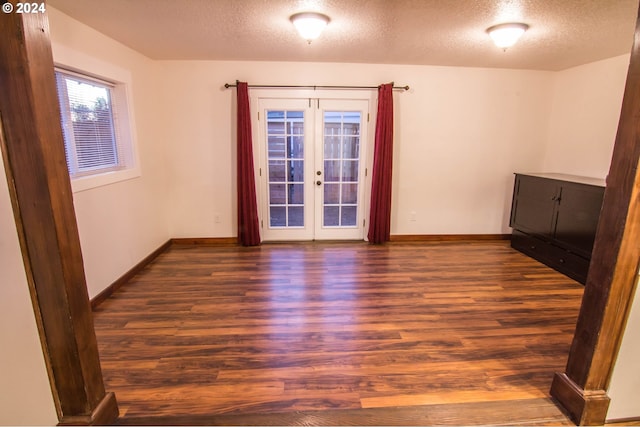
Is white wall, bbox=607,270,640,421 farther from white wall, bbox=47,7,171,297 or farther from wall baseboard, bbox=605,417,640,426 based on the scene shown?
white wall, bbox=47,7,171,297

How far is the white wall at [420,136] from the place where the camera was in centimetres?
414

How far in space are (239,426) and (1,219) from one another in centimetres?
140

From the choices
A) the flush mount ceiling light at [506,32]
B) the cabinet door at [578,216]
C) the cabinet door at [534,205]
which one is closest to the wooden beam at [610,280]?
the flush mount ceiling light at [506,32]

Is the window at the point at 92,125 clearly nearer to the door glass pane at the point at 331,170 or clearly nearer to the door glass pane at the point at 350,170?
the door glass pane at the point at 331,170

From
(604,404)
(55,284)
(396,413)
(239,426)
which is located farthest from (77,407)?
(604,404)

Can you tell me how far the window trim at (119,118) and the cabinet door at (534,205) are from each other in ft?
15.7

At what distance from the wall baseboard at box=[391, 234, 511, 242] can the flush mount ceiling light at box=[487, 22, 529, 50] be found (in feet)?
8.77

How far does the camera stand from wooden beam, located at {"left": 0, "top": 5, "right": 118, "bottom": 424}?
1.16 meters

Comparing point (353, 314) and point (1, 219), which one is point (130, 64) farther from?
point (353, 314)

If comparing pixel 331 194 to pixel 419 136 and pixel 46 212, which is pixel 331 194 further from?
pixel 46 212

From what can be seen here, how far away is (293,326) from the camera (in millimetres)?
2510

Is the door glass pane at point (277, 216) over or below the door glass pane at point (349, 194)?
below

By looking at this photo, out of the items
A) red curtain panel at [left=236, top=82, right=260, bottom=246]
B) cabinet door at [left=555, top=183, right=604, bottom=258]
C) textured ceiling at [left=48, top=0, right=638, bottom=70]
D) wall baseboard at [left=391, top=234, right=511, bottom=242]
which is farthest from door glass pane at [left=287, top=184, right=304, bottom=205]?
cabinet door at [left=555, top=183, right=604, bottom=258]

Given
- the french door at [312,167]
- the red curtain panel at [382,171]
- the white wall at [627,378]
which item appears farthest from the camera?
the french door at [312,167]
